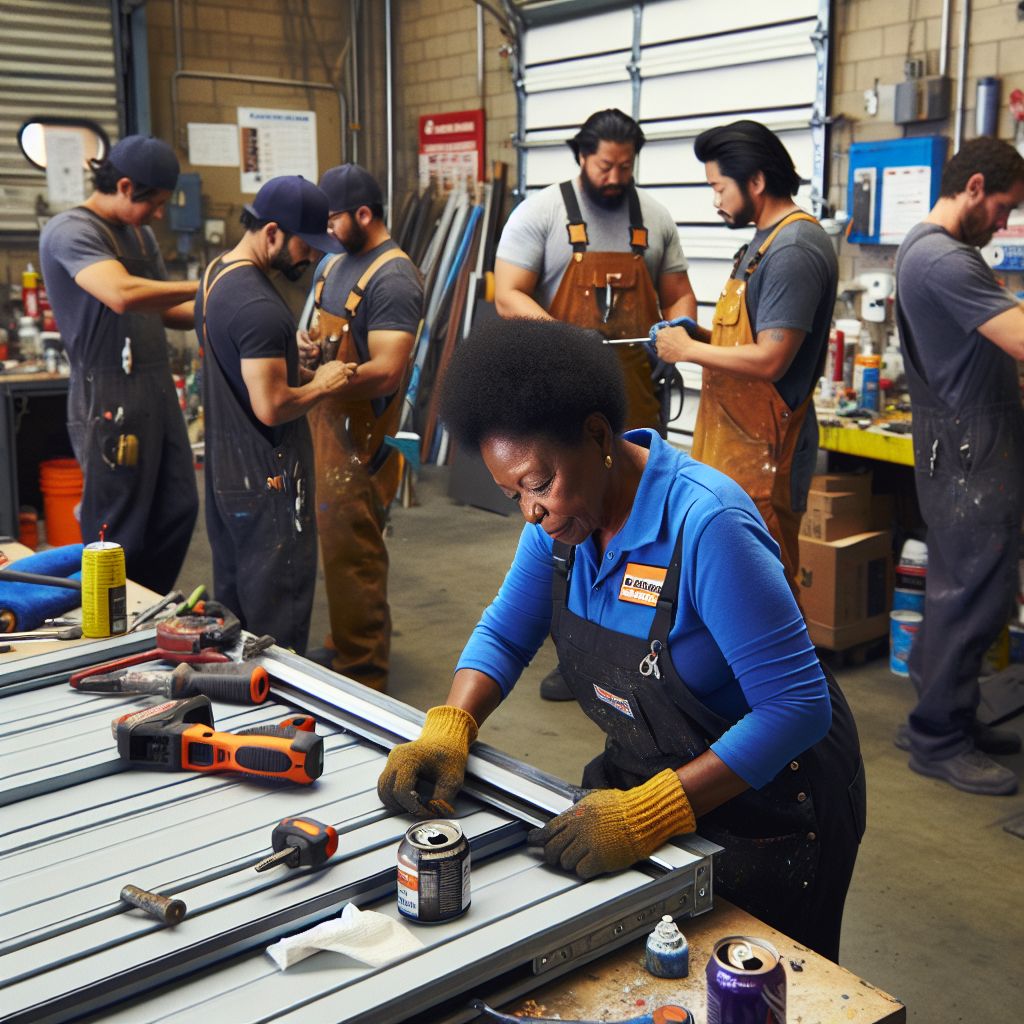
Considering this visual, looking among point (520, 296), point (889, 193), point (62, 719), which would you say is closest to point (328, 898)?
point (62, 719)

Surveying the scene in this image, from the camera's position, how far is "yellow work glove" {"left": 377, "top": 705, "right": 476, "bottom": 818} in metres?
1.62

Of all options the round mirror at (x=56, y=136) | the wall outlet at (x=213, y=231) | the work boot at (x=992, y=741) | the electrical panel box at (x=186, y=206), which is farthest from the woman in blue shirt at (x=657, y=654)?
the wall outlet at (x=213, y=231)

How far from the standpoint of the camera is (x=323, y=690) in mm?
2027

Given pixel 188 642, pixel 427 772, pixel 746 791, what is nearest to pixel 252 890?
pixel 427 772

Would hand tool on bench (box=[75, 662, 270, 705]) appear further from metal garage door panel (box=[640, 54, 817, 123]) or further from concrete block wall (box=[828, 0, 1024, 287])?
metal garage door panel (box=[640, 54, 817, 123])

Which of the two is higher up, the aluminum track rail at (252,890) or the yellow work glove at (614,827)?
the yellow work glove at (614,827)

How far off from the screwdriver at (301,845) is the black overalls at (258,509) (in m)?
2.11

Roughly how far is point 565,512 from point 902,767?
95.7 inches

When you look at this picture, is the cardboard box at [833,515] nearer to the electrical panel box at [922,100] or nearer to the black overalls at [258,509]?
the electrical panel box at [922,100]

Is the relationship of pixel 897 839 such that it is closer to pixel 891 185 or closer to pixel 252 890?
pixel 252 890

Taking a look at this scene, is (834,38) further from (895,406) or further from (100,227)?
(100,227)

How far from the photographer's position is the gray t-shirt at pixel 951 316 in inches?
134

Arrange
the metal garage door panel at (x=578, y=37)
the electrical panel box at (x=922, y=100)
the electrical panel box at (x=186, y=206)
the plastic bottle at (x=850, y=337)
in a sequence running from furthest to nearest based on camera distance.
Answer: the electrical panel box at (x=186, y=206), the metal garage door panel at (x=578, y=37), the plastic bottle at (x=850, y=337), the electrical panel box at (x=922, y=100)

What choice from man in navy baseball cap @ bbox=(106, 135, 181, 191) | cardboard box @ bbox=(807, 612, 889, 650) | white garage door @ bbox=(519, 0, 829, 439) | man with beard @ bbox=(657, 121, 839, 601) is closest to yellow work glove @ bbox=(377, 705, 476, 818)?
man with beard @ bbox=(657, 121, 839, 601)
